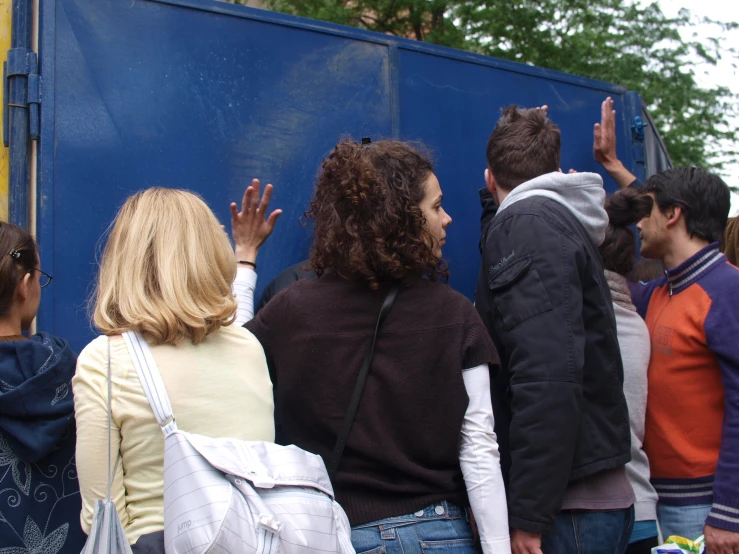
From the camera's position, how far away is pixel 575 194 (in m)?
2.52

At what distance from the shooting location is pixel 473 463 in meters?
1.97

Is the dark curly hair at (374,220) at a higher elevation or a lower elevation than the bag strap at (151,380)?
higher

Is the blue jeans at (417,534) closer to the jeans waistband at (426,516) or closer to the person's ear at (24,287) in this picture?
the jeans waistband at (426,516)

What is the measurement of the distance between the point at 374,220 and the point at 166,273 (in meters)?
0.52

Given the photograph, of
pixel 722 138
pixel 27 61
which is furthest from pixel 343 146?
pixel 722 138

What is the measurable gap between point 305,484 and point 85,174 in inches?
51.5

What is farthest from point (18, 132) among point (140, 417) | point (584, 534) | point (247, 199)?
point (584, 534)

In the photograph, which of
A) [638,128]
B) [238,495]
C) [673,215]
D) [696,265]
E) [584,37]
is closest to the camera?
[238,495]

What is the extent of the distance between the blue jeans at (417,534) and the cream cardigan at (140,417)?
341 mm

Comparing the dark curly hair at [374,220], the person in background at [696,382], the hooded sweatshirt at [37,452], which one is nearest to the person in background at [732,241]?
the person in background at [696,382]

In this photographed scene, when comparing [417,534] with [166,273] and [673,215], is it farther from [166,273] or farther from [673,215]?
[673,215]

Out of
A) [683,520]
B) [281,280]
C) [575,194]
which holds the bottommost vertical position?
[683,520]

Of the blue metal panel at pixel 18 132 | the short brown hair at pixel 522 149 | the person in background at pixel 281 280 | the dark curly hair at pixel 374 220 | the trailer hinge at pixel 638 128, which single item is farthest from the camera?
the trailer hinge at pixel 638 128

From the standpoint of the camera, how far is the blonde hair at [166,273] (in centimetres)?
184
